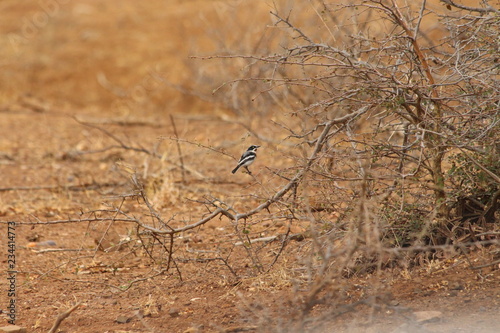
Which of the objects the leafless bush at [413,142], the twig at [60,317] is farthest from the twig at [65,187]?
the twig at [60,317]

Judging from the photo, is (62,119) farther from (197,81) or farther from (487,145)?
(487,145)

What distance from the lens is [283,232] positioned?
4.21 m

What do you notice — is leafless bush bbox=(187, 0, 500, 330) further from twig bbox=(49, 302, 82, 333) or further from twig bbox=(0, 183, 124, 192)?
twig bbox=(0, 183, 124, 192)

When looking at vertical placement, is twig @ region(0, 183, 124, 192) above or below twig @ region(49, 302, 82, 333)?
above

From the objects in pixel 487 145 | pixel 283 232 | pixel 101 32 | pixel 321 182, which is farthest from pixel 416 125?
pixel 101 32

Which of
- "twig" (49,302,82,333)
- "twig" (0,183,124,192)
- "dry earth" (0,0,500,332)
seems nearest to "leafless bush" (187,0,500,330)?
"dry earth" (0,0,500,332)

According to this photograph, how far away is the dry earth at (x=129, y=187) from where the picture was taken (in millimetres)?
3184

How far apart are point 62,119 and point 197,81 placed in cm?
195

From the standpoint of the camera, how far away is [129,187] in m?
5.56

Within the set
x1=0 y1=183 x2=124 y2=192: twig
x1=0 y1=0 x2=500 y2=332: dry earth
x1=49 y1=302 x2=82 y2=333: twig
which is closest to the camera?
x1=49 y1=302 x2=82 y2=333: twig

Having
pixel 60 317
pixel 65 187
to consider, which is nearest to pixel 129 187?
pixel 65 187

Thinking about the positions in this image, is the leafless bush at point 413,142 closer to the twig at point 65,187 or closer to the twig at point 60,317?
the twig at point 60,317

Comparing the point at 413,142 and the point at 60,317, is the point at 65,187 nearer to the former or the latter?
the point at 60,317

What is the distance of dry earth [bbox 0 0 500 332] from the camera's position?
10.4ft
